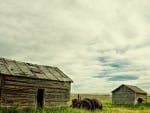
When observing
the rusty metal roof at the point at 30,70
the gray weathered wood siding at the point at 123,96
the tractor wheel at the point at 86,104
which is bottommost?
Answer: the tractor wheel at the point at 86,104

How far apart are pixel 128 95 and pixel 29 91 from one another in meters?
36.1

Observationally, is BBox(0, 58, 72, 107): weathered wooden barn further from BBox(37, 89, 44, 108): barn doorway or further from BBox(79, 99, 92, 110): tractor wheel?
BBox(79, 99, 92, 110): tractor wheel

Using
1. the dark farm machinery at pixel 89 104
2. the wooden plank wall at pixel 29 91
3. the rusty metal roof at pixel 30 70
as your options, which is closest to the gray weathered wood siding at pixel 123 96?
the dark farm machinery at pixel 89 104

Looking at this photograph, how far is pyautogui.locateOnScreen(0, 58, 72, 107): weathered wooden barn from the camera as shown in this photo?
2303cm

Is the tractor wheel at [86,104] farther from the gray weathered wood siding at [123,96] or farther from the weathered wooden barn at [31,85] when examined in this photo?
the gray weathered wood siding at [123,96]

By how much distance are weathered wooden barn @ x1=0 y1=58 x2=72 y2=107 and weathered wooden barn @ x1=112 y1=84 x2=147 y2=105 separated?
3013cm

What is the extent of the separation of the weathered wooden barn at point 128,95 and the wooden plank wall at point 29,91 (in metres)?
30.3

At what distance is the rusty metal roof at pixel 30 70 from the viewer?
78.3 ft

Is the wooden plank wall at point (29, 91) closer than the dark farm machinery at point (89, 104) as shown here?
Yes

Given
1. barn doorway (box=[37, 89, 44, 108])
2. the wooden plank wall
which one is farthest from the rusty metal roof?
barn doorway (box=[37, 89, 44, 108])

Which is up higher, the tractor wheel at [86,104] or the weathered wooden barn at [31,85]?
the weathered wooden barn at [31,85]

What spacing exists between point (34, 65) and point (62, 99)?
15.1ft

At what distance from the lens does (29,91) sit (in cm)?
2483

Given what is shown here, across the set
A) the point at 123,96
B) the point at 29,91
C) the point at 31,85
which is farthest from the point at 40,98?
the point at 123,96
